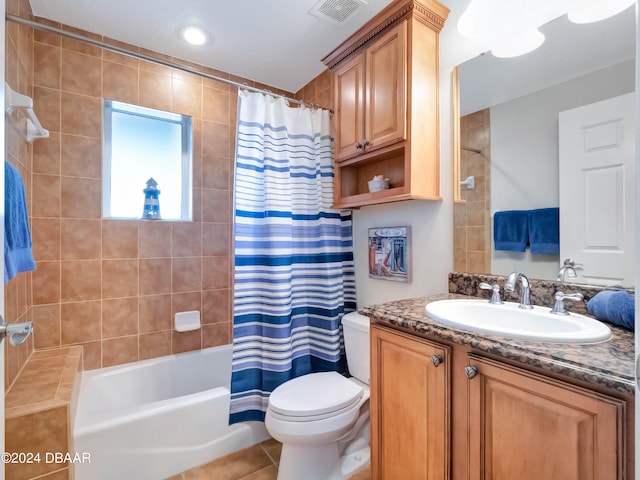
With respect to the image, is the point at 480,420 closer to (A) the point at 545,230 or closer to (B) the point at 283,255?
(A) the point at 545,230

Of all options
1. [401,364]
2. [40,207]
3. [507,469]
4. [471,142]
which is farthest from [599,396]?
[40,207]

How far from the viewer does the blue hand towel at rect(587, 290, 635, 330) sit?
887 mm

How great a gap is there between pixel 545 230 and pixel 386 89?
0.96 meters

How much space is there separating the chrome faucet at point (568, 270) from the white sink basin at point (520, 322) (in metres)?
0.14

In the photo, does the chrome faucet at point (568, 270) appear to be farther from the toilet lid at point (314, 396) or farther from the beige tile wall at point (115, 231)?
the beige tile wall at point (115, 231)

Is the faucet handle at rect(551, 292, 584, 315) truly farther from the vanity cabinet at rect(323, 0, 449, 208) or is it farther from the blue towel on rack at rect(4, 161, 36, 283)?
the blue towel on rack at rect(4, 161, 36, 283)

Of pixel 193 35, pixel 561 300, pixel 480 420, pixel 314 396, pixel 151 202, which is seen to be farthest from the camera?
pixel 151 202

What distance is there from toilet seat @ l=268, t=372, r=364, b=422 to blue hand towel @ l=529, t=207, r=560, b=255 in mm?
1052

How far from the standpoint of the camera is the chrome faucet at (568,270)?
3.69 ft

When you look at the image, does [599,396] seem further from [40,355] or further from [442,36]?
[40,355]

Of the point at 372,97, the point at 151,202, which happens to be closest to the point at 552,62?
the point at 372,97

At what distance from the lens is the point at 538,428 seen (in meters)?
0.74

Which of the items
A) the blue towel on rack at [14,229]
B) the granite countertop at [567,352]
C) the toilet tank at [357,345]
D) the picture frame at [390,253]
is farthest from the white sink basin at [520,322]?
the blue towel on rack at [14,229]

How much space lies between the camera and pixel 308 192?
1.98 metres
